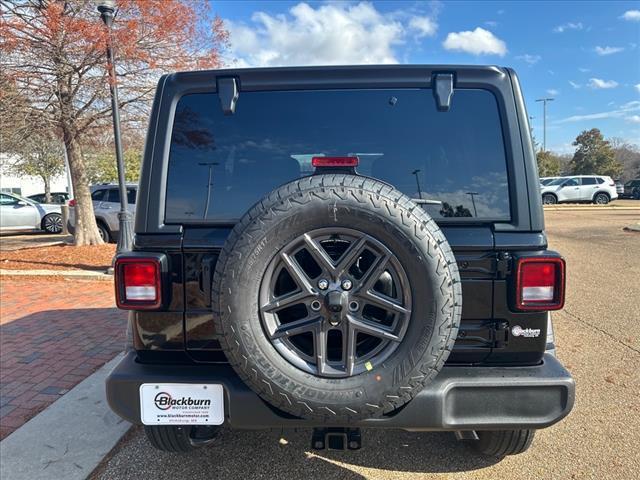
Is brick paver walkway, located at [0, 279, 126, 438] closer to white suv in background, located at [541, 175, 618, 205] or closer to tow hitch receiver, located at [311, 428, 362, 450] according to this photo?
tow hitch receiver, located at [311, 428, 362, 450]

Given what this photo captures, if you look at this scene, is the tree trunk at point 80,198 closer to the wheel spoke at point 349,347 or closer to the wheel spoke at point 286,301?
the wheel spoke at point 286,301

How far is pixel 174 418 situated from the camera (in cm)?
197

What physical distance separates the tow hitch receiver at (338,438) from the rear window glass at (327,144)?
111 cm

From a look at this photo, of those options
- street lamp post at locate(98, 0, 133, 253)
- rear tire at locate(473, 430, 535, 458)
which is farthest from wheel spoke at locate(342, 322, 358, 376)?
street lamp post at locate(98, 0, 133, 253)

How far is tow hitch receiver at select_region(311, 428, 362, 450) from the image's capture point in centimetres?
203

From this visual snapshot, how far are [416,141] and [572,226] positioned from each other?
15579 millimetres

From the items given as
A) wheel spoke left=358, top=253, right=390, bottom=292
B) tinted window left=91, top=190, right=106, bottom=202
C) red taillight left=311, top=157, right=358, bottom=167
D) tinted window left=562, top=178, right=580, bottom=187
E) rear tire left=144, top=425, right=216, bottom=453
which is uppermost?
tinted window left=562, top=178, right=580, bottom=187

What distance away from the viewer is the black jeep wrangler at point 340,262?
5.77 feet

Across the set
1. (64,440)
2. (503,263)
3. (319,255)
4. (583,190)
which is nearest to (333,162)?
(319,255)

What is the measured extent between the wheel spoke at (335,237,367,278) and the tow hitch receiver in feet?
2.58

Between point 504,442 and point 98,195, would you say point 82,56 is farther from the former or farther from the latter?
point 504,442

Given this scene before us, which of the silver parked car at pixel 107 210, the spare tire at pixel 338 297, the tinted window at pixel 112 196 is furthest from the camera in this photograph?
the tinted window at pixel 112 196

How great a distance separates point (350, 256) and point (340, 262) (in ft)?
0.16

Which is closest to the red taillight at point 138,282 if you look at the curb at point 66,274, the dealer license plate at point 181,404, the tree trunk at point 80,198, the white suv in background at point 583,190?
the dealer license plate at point 181,404
